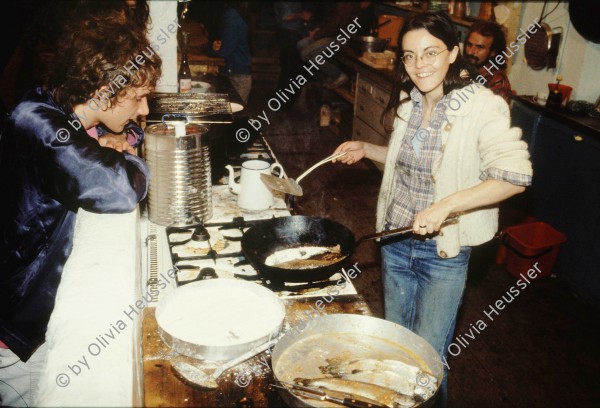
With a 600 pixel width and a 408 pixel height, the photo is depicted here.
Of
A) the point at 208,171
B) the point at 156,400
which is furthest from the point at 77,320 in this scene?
the point at 208,171

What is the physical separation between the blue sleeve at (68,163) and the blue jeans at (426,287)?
1.32 meters

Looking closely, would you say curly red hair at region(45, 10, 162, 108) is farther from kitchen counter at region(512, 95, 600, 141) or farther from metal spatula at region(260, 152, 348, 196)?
kitchen counter at region(512, 95, 600, 141)

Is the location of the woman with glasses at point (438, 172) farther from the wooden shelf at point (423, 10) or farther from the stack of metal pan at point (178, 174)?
the wooden shelf at point (423, 10)

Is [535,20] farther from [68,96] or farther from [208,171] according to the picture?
[68,96]

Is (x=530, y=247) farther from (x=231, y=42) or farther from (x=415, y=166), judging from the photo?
(x=231, y=42)

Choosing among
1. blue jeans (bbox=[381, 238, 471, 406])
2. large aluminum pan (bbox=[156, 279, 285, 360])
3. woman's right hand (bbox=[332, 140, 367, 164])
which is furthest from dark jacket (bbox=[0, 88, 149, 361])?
blue jeans (bbox=[381, 238, 471, 406])

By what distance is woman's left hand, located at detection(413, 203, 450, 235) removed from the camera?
189 cm

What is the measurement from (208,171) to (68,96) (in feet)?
2.37

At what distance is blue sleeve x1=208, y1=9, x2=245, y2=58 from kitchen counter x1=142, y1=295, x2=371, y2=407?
18.3ft

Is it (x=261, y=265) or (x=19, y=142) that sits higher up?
(x=19, y=142)

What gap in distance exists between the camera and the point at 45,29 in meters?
5.36

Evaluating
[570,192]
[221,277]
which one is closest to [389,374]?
[221,277]

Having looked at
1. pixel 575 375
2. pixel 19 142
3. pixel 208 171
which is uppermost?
pixel 19 142

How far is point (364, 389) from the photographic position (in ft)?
4.49
